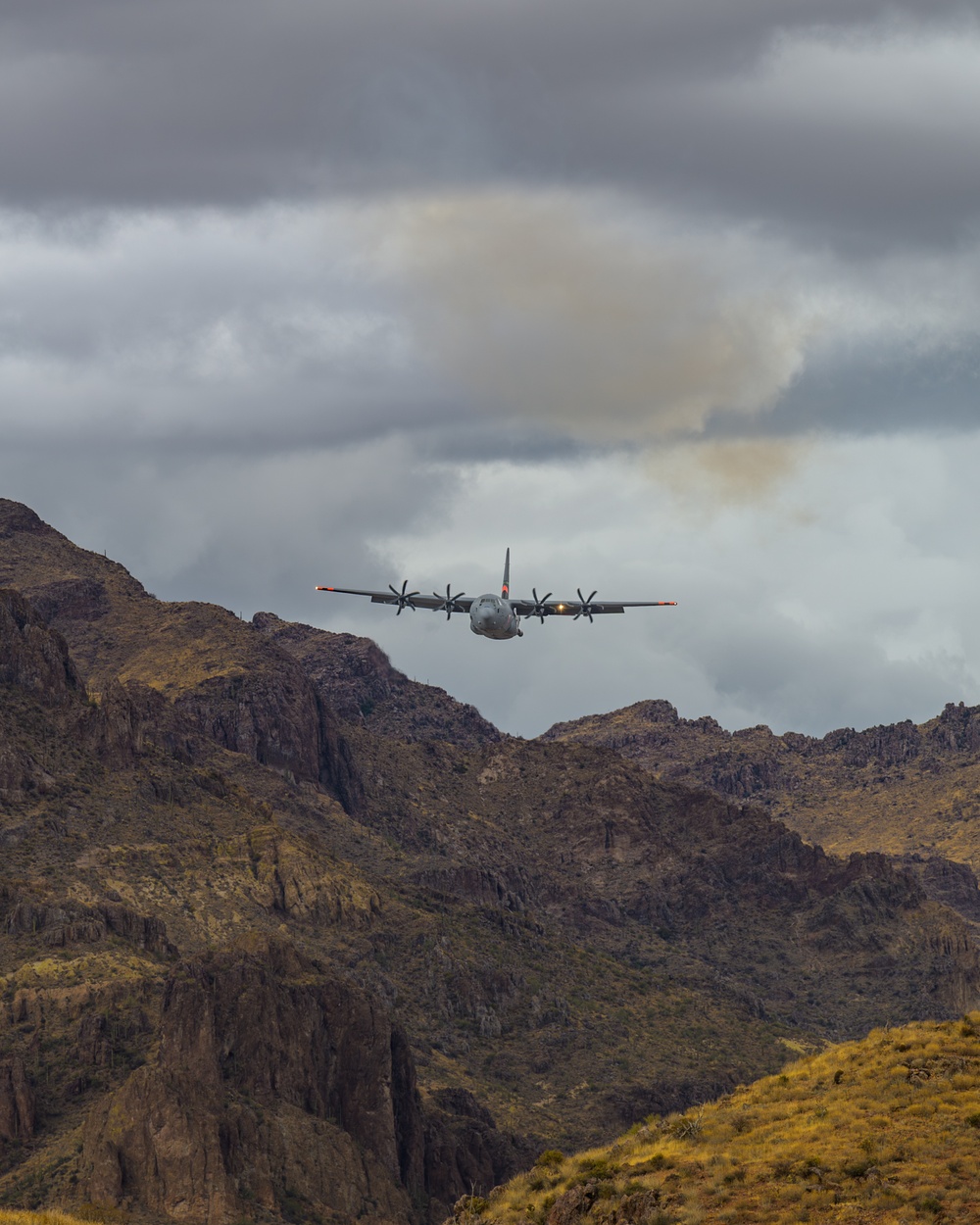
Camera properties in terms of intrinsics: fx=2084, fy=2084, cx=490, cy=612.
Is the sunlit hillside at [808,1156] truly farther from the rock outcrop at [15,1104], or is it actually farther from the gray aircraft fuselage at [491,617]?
the rock outcrop at [15,1104]

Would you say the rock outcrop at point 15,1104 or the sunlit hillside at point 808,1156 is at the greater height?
the sunlit hillside at point 808,1156

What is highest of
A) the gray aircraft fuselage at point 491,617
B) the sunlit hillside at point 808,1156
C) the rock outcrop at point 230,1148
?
the gray aircraft fuselage at point 491,617

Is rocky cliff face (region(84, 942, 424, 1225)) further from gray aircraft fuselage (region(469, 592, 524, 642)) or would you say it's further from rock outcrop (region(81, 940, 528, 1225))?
gray aircraft fuselage (region(469, 592, 524, 642))

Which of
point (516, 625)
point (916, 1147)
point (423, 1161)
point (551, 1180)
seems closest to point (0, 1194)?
point (423, 1161)

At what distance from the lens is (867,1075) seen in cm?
8906

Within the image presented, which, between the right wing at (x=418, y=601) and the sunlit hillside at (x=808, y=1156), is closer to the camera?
the sunlit hillside at (x=808, y=1156)

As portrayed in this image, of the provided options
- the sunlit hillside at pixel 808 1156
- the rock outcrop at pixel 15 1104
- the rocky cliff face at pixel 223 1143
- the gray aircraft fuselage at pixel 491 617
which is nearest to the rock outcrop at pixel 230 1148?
the rocky cliff face at pixel 223 1143

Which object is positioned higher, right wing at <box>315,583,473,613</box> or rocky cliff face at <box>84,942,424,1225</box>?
right wing at <box>315,583,473,613</box>

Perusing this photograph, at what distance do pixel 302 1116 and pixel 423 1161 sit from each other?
14.2 m

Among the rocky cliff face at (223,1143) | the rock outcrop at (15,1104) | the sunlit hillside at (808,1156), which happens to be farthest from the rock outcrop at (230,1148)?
the sunlit hillside at (808,1156)

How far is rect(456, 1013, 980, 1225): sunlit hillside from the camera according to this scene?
2916 inches

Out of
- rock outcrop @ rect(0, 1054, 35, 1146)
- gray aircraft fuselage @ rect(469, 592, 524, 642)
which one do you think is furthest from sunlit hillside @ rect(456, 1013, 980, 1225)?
rock outcrop @ rect(0, 1054, 35, 1146)

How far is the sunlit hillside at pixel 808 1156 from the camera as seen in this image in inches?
2916

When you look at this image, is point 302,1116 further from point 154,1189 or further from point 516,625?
point 516,625
